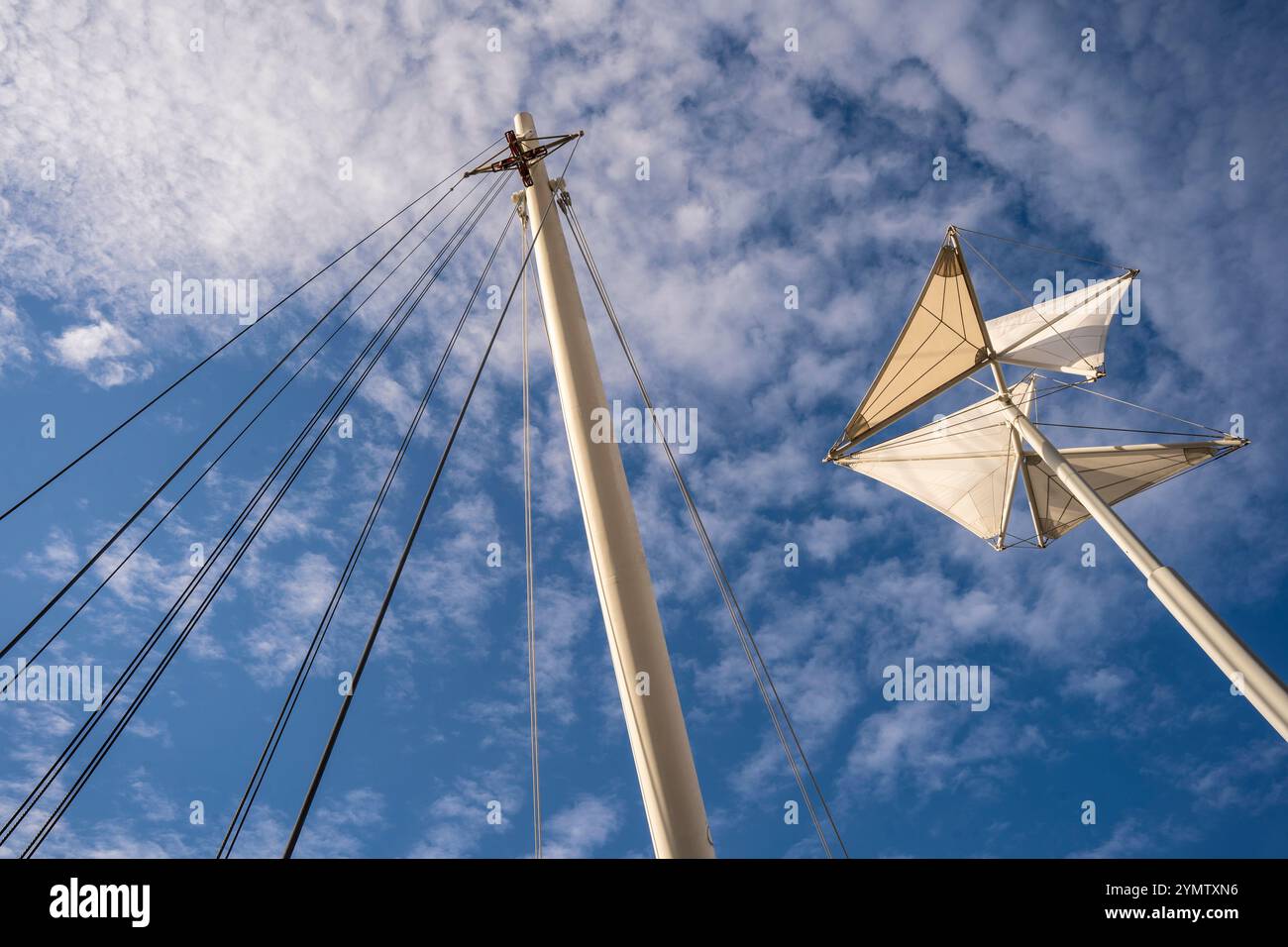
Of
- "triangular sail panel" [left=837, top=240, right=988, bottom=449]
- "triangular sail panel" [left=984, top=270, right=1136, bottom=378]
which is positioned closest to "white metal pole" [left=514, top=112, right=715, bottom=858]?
"triangular sail panel" [left=837, top=240, right=988, bottom=449]

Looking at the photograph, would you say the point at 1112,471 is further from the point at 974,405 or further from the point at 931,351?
the point at 931,351

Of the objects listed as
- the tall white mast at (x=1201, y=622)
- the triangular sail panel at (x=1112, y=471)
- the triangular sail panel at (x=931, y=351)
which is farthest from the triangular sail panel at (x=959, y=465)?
the tall white mast at (x=1201, y=622)

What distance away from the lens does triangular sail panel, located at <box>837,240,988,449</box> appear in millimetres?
14852

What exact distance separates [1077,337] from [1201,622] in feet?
28.7

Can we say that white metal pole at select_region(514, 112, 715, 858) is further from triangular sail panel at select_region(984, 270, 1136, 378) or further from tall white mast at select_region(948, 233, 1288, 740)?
triangular sail panel at select_region(984, 270, 1136, 378)

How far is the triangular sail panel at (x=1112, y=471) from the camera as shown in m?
16.1

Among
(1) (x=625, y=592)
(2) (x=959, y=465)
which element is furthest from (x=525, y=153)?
(2) (x=959, y=465)

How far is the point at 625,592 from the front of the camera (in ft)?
19.3

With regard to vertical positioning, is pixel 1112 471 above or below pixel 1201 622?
above

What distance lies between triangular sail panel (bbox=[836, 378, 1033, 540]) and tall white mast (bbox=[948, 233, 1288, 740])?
6308mm
